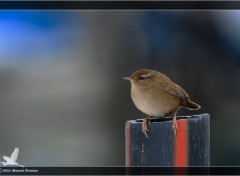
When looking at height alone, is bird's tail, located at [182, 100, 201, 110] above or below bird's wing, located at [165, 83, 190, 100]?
below

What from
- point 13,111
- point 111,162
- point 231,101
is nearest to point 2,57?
point 13,111

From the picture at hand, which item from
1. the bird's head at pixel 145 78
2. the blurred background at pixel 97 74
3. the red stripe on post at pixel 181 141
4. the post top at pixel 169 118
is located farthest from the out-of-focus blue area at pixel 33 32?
the red stripe on post at pixel 181 141

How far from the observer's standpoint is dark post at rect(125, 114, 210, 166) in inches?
175

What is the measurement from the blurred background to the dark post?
5.7 inches

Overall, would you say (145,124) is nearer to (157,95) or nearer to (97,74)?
(157,95)

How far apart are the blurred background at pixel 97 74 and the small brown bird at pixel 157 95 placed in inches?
1.7

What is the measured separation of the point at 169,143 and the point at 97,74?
1.64ft

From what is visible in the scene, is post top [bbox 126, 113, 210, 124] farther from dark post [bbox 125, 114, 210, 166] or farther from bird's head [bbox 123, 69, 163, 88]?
bird's head [bbox 123, 69, 163, 88]

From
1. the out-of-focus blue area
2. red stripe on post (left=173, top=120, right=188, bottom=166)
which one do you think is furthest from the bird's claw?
the out-of-focus blue area

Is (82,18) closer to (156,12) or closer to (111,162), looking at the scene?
(156,12)

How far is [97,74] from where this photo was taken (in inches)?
187

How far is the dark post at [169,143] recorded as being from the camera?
445 cm

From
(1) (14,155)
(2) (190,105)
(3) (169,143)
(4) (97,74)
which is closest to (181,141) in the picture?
(3) (169,143)

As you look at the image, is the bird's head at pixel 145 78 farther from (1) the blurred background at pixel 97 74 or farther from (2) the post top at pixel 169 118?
(2) the post top at pixel 169 118
